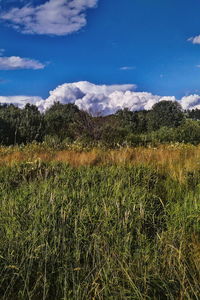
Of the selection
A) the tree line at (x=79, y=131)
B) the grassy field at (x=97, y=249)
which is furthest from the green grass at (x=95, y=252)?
the tree line at (x=79, y=131)

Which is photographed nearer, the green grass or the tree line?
the green grass

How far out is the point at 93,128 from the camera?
1777 centimetres

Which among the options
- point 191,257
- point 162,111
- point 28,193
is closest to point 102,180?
point 28,193

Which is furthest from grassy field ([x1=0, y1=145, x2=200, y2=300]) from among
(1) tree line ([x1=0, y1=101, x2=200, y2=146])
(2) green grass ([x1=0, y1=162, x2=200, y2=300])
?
(1) tree line ([x1=0, y1=101, x2=200, y2=146])

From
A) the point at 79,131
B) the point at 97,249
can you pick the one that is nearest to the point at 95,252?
the point at 97,249

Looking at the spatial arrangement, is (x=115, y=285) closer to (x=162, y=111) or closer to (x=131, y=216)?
(x=131, y=216)

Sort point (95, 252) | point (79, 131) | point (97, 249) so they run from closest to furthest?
point (97, 249) → point (95, 252) → point (79, 131)

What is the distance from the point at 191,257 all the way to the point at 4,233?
66.4 inches

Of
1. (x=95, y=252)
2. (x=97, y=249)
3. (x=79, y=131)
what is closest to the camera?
(x=97, y=249)

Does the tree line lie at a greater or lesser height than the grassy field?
greater

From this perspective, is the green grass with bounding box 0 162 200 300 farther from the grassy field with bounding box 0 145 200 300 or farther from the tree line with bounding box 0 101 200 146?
the tree line with bounding box 0 101 200 146

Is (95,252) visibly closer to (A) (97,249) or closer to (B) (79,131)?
(A) (97,249)

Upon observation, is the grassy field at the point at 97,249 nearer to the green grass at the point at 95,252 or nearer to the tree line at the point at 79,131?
the green grass at the point at 95,252

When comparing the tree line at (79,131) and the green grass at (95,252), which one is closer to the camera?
the green grass at (95,252)
